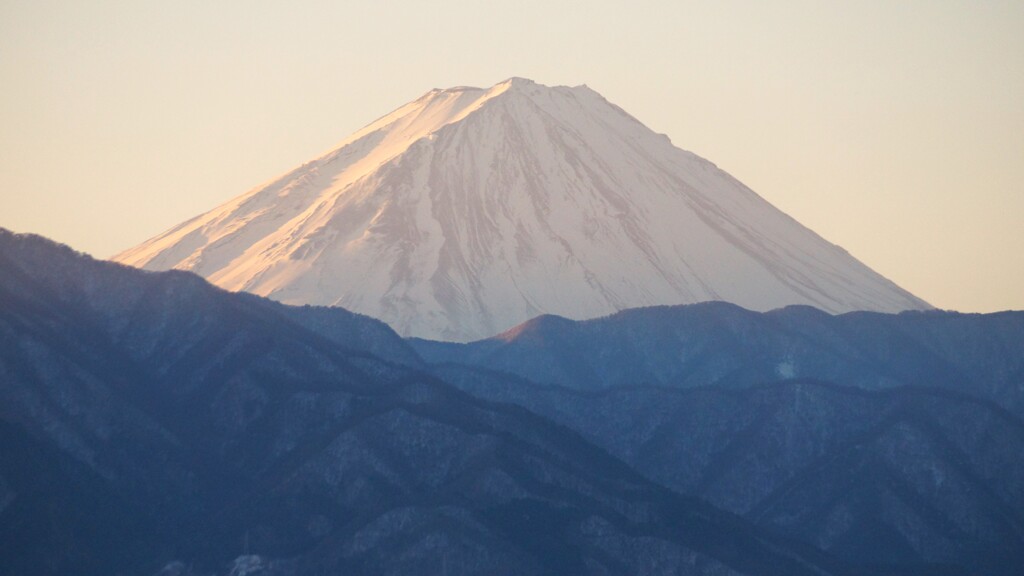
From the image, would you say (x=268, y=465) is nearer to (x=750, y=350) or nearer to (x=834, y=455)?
(x=834, y=455)

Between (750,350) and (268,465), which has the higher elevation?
(750,350)

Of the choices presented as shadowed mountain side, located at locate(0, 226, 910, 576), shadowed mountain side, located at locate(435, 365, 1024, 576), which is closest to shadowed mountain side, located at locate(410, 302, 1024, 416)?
shadowed mountain side, located at locate(435, 365, 1024, 576)

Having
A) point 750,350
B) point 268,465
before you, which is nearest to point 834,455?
point 750,350

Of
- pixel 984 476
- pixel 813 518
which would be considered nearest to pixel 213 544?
pixel 813 518

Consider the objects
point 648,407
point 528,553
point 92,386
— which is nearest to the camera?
point 528,553

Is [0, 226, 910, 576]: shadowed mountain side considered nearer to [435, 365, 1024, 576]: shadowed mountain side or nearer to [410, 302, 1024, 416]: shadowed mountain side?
[435, 365, 1024, 576]: shadowed mountain side

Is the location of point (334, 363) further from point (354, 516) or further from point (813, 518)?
point (813, 518)
